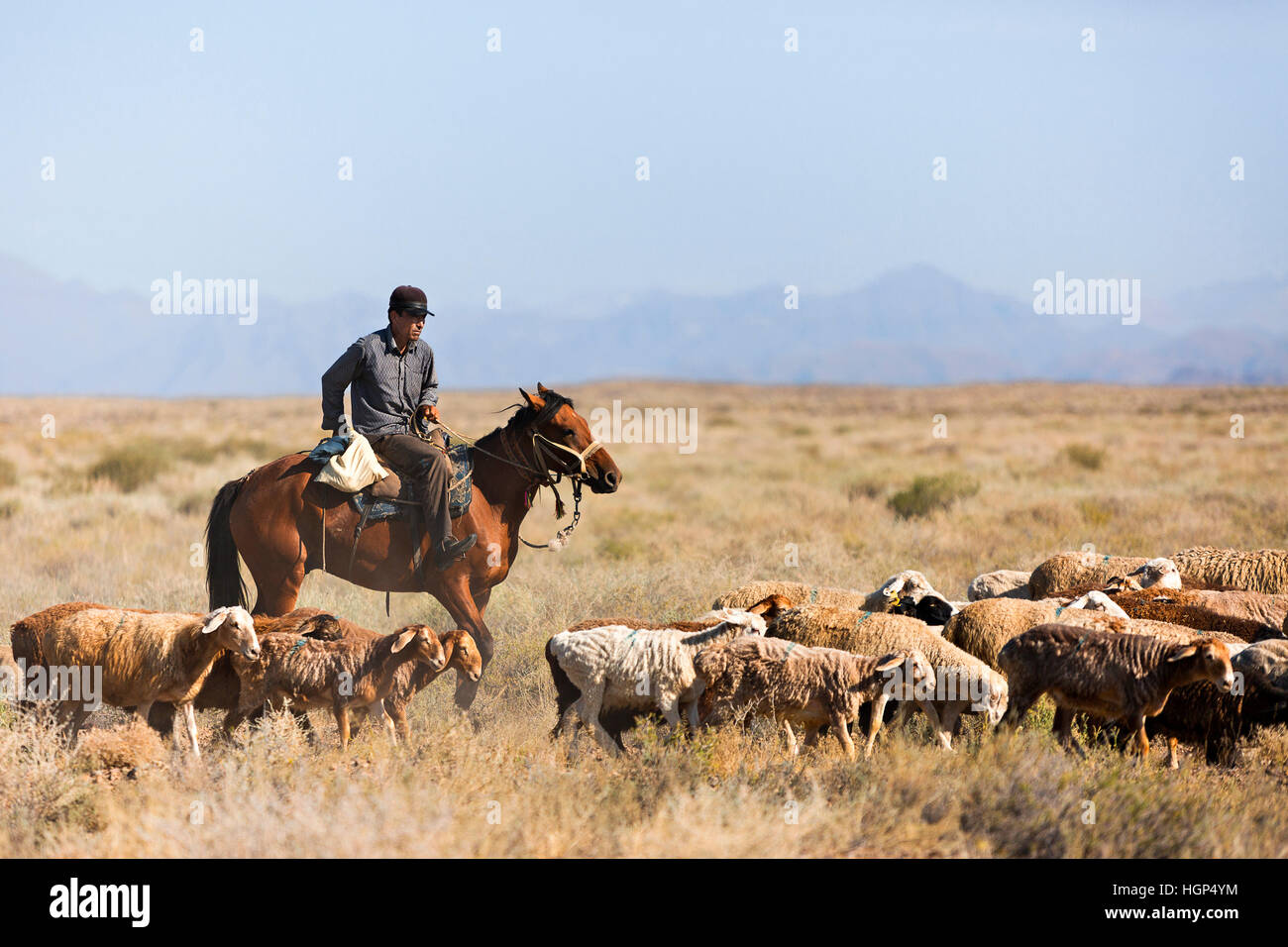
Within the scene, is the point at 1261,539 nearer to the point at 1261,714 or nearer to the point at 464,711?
the point at 1261,714

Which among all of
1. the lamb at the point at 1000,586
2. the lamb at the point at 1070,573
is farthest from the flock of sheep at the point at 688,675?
the lamb at the point at 1000,586

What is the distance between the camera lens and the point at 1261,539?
16.4m

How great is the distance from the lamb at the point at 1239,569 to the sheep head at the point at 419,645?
7545mm

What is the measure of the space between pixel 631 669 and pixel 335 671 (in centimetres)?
187

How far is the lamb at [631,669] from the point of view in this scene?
24.7 feet

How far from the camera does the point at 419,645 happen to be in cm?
741

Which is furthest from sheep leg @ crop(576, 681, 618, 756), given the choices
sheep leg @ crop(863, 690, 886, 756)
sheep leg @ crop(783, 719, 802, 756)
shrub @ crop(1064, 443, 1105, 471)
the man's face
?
shrub @ crop(1064, 443, 1105, 471)
